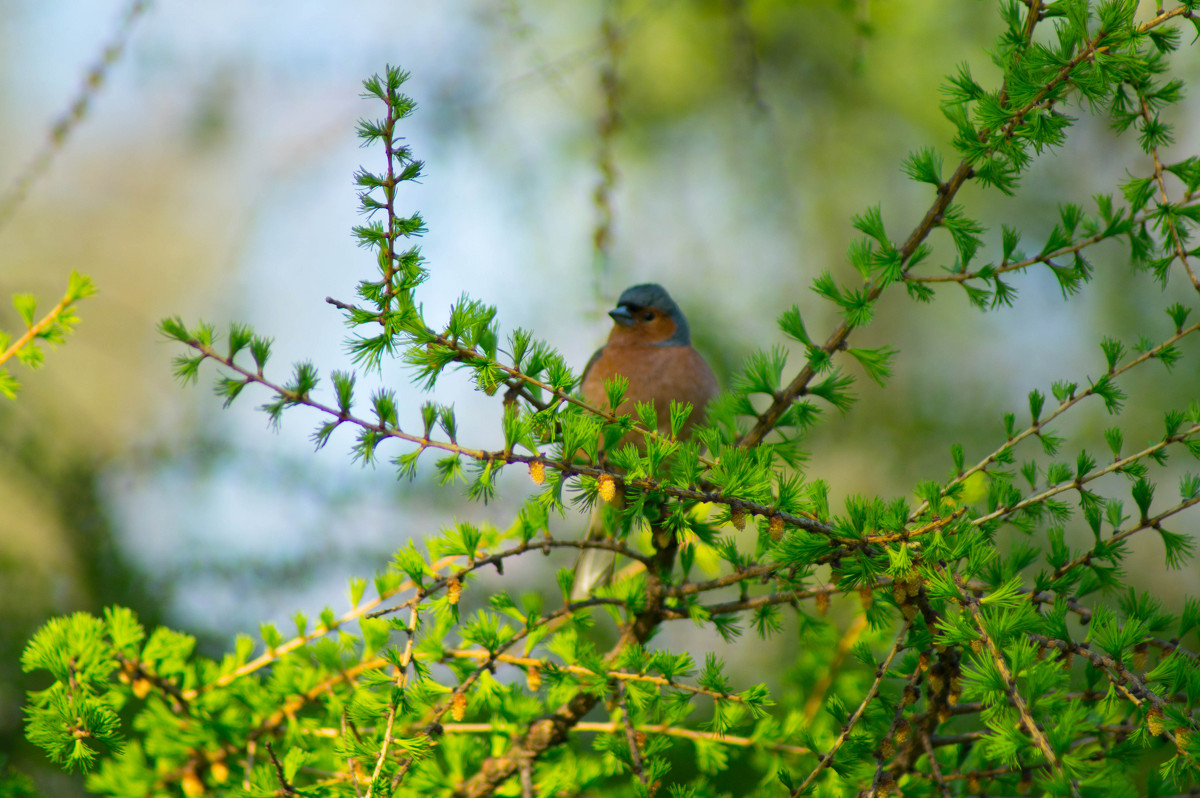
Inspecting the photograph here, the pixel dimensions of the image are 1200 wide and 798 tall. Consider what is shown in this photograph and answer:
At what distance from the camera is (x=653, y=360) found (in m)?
3.39

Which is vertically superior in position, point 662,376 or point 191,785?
point 662,376

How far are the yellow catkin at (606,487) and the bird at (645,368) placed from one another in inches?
57.8

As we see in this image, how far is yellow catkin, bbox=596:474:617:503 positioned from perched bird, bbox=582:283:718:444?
1.52 meters

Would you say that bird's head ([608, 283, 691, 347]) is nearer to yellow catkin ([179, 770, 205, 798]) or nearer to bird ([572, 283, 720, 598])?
bird ([572, 283, 720, 598])

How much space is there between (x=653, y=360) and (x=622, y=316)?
28 cm

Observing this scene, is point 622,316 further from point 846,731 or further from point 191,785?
point 846,731

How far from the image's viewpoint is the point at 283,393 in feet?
4.92

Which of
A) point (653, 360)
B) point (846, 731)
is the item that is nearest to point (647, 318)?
point (653, 360)

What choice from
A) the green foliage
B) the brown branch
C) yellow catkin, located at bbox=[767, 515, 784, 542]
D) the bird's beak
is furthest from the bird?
the green foliage

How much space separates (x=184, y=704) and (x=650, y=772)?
1.08 metres

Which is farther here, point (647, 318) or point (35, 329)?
point (647, 318)

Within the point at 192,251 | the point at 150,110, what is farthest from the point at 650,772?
the point at 150,110

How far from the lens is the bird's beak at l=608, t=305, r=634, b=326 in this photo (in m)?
3.56

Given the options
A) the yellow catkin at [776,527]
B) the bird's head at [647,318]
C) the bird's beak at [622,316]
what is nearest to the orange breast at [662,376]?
the bird's beak at [622,316]
